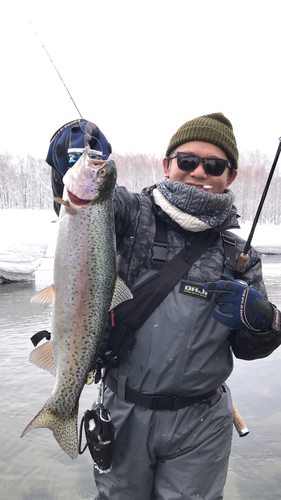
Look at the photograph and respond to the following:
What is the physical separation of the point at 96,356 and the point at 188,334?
482 millimetres

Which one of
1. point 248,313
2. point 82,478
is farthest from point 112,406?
point 82,478

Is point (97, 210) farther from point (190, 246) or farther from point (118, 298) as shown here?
point (190, 246)

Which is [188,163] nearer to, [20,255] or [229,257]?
[229,257]

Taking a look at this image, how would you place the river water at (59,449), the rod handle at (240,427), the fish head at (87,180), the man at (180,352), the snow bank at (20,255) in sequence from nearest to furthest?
the fish head at (87,180) → the man at (180,352) → the rod handle at (240,427) → the river water at (59,449) → the snow bank at (20,255)

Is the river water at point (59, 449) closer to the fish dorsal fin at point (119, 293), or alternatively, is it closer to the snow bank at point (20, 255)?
the fish dorsal fin at point (119, 293)

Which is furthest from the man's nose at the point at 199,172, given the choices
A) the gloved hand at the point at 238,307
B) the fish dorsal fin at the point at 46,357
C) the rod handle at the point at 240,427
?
the rod handle at the point at 240,427

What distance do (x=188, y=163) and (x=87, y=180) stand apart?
0.71 metres

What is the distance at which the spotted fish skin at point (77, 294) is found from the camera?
173cm

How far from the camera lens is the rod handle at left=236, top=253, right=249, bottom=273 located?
6.78ft

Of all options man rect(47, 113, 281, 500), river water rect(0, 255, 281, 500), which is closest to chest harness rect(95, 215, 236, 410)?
man rect(47, 113, 281, 500)

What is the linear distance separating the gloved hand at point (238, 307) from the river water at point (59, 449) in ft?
5.74

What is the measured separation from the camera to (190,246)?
80.1 inches

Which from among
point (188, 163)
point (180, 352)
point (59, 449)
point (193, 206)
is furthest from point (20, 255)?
point (180, 352)

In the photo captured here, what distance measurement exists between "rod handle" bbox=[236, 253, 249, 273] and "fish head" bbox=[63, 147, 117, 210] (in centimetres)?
87
